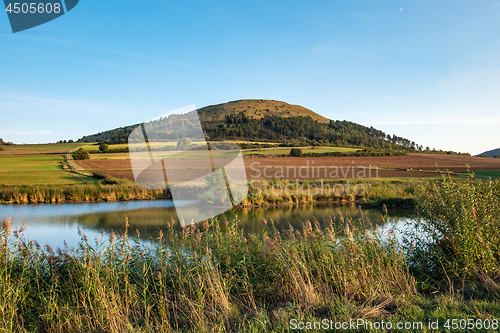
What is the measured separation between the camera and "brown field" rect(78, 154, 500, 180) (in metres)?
34.7

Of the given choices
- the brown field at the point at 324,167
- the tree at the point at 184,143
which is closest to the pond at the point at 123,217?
the tree at the point at 184,143

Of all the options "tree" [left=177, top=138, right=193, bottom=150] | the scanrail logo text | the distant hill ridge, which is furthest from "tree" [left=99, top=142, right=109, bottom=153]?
"tree" [left=177, top=138, right=193, bottom=150]

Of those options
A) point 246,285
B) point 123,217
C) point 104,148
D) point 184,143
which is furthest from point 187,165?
point 246,285

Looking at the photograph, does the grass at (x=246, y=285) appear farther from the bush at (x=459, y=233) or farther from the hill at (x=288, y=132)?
the hill at (x=288, y=132)

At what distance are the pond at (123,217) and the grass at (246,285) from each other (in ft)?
20.3

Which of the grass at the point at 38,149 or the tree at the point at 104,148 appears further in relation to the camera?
the tree at the point at 104,148

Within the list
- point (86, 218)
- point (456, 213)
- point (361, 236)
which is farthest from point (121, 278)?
point (86, 218)

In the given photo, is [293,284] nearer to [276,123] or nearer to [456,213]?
[456,213]

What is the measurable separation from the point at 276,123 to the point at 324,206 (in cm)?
4459

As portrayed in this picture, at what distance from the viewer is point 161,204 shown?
73.7 ft

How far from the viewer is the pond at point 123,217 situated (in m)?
13.4

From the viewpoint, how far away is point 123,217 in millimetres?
17172

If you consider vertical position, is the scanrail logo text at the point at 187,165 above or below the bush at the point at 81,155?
below

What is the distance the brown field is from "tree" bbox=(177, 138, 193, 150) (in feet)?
73.6
